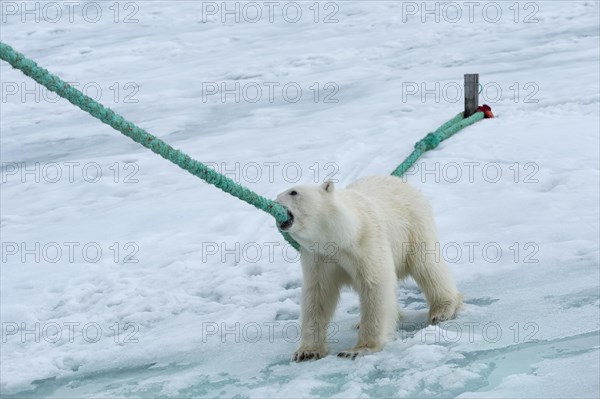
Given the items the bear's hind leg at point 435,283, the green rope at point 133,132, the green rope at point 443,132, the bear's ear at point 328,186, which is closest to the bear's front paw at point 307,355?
the green rope at point 133,132

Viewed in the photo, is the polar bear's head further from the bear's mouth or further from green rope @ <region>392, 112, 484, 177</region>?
green rope @ <region>392, 112, 484, 177</region>

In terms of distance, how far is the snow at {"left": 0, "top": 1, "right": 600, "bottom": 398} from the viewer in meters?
3.98

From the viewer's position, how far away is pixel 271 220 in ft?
20.7

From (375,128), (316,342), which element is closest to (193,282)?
(316,342)

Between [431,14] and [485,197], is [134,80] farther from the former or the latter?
[485,197]

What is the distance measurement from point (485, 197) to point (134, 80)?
706cm

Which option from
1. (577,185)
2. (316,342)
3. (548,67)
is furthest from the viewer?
(548,67)

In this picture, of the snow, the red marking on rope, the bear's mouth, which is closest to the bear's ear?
the bear's mouth

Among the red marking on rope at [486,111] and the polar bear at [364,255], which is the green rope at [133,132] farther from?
the red marking on rope at [486,111]

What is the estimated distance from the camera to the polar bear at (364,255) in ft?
12.4

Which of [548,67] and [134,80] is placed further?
[134,80]

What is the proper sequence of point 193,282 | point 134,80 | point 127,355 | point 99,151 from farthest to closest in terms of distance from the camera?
1. point 134,80
2. point 99,151
3. point 193,282
4. point 127,355

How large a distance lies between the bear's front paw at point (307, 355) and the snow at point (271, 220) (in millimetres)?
48

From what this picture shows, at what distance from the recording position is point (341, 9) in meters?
14.9
